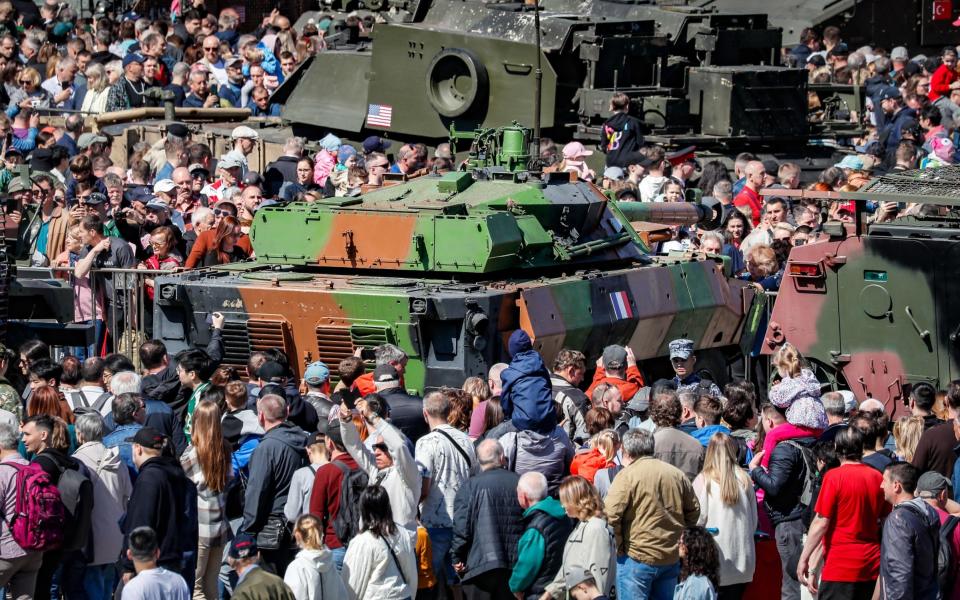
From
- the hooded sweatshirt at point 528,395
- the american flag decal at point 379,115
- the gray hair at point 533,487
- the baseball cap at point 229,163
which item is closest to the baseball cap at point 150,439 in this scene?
the gray hair at point 533,487

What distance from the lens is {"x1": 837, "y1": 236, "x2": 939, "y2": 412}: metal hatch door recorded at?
16359mm

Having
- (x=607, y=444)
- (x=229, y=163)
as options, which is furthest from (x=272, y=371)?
(x=229, y=163)

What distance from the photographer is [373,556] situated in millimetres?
11328

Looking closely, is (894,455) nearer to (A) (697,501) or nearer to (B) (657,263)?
(A) (697,501)

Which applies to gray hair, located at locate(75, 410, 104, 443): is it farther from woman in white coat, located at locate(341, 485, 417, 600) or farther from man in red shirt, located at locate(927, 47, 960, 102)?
man in red shirt, located at locate(927, 47, 960, 102)

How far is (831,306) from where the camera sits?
16922 millimetres

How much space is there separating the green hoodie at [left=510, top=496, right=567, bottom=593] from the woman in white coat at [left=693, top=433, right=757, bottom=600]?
3.41ft

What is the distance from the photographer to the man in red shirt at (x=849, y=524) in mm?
12305

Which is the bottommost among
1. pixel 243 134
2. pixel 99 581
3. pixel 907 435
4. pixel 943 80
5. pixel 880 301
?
pixel 99 581

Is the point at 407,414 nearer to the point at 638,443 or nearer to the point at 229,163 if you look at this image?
the point at 638,443

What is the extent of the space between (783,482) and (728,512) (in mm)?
904

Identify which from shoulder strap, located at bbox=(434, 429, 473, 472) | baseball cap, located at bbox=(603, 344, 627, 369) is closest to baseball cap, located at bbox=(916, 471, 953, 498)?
shoulder strap, located at bbox=(434, 429, 473, 472)

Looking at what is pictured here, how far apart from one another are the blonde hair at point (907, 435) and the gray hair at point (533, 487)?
288 centimetres

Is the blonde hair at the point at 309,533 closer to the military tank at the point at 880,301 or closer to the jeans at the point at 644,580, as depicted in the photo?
the jeans at the point at 644,580
